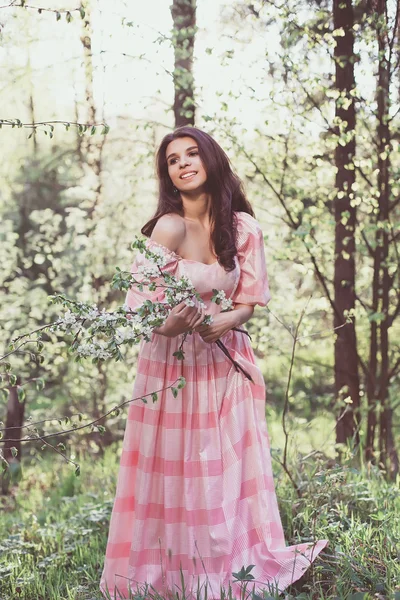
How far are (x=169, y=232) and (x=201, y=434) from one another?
2.63 ft

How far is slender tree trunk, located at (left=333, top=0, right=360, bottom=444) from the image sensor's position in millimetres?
4188

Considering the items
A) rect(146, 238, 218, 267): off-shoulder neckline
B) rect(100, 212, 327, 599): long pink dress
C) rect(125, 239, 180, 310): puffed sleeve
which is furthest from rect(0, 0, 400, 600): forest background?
rect(146, 238, 218, 267): off-shoulder neckline

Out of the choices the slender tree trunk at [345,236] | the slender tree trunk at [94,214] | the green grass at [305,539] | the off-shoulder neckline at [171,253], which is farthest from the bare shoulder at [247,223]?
the slender tree trunk at [94,214]

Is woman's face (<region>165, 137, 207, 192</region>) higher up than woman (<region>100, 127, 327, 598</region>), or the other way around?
woman's face (<region>165, 137, 207, 192</region>)

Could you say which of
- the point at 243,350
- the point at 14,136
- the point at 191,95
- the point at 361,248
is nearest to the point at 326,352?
the point at 14,136

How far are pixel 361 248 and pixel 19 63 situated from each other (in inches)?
153

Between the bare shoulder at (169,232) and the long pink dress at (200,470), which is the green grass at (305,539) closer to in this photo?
the long pink dress at (200,470)

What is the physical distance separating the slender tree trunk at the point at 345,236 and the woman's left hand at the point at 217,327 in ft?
5.51

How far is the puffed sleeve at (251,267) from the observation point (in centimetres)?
280

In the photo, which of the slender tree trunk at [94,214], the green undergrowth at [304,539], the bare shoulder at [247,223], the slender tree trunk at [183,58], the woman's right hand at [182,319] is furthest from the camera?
the slender tree trunk at [94,214]

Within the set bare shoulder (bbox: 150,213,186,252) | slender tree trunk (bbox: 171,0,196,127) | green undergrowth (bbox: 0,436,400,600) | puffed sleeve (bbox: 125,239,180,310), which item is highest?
slender tree trunk (bbox: 171,0,196,127)

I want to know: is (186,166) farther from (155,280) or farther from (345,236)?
(345,236)

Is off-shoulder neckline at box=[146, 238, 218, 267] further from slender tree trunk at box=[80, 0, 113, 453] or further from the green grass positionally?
slender tree trunk at box=[80, 0, 113, 453]

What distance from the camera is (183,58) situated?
185 inches
